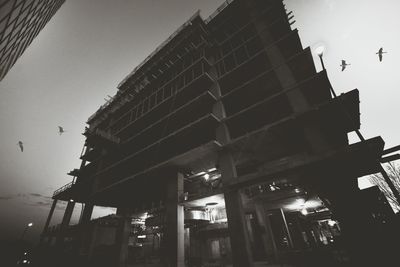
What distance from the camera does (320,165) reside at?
9.53m

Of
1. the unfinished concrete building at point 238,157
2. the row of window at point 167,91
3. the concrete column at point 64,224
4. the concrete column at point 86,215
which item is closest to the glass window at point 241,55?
the unfinished concrete building at point 238,157

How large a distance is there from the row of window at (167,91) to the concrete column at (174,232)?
1081 centimetres

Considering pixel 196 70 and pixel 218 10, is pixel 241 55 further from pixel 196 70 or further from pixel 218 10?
pixel 218 10

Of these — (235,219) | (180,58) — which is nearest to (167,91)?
(180,58)

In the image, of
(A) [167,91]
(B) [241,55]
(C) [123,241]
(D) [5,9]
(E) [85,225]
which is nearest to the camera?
(D) [5,9]

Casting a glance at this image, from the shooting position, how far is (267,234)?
48.3 feet

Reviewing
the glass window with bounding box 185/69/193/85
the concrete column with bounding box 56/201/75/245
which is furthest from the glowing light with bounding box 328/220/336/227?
the concrete column with bounding box 56/201/75/245

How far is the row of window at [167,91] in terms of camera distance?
20156mm

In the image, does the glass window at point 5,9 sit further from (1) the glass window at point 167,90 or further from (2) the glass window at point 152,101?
(2) the glass window at point 152,101

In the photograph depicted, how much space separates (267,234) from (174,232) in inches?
296

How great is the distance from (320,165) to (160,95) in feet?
66.4

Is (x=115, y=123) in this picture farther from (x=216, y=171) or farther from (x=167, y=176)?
(x=216, y=171)

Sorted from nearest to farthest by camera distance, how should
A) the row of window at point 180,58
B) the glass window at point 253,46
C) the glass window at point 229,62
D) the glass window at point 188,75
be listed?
the glass window at point 253,46, the glass window at point 229,62, the glass window at point 188,75, the row of window at point 180,58

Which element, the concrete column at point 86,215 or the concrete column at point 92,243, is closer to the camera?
the concrete column at point 92,243
